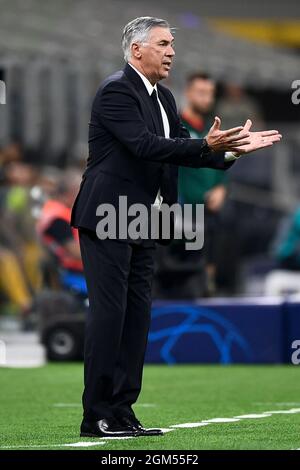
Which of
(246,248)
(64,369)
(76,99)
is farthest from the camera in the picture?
(246,248)

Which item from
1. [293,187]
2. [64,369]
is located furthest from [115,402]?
[293,187]

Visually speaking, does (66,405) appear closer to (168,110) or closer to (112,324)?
(112,324)

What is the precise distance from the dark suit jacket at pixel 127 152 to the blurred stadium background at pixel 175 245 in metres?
1.14

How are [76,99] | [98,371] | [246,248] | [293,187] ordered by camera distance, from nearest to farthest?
[98,371] → [76,99] → [246,248] → [293,187]

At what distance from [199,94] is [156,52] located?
17.8ft

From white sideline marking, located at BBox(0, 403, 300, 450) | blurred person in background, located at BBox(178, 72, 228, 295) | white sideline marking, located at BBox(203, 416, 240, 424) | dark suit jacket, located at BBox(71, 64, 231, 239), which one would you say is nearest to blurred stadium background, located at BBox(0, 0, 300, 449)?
white sideline marking, located at BBox(0, 403, 300, 450)

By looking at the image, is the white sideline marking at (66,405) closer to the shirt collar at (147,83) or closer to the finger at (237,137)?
the shirt collar at (147,83)

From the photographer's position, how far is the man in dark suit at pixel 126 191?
6.62 m

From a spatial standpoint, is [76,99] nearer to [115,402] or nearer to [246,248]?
[246,248]

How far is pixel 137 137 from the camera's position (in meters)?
6.60

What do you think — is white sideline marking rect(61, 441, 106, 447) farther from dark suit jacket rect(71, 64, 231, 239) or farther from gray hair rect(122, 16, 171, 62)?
gray hair rect(122, 16, 171, 62)

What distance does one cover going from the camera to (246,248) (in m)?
20.0

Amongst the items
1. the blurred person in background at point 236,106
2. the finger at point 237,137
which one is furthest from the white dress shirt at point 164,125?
the blurred person in background at point 236,106

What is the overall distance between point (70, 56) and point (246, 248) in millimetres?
3965
